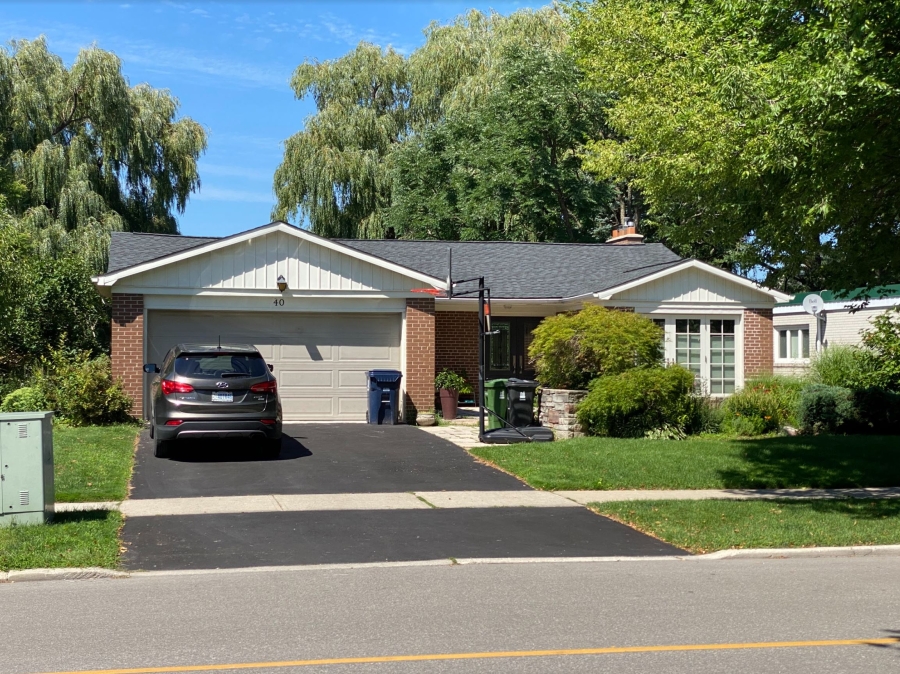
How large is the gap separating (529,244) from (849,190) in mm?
15607

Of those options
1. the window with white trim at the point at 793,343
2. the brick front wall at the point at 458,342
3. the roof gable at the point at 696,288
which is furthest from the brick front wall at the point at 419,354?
the window with white trim at the point at 793,343

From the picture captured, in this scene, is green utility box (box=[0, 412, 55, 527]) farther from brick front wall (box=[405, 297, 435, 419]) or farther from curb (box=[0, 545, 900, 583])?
brick front wall (box=[405, 297, 435, 419])

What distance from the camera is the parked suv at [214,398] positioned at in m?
15.2

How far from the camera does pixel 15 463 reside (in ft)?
33.5

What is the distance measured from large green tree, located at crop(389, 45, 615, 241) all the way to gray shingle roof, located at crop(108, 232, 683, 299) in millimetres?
8473

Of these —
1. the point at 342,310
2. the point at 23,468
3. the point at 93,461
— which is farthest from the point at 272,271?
the point at 23,468

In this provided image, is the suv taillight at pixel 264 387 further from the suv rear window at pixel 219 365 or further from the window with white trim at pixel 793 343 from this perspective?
the window with white trim at pixel 793 343

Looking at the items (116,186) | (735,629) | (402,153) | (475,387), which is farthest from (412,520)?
(402,153)

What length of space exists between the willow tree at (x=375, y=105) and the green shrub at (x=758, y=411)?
816 inches

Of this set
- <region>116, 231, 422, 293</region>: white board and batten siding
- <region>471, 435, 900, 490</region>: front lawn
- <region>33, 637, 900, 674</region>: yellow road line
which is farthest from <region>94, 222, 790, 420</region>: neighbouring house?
<region>33, 637, 900, 674</region>: yellow road line

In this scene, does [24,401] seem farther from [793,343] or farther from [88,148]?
[793,343]

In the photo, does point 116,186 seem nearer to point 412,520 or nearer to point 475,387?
point 475,387

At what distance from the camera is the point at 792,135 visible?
1112 cm

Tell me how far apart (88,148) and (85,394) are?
16.0 meters
